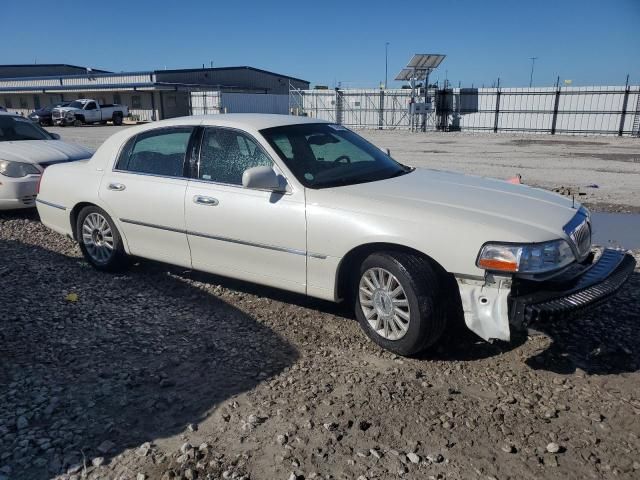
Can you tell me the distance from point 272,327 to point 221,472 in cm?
179

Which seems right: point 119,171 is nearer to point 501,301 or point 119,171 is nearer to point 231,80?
point 501,301

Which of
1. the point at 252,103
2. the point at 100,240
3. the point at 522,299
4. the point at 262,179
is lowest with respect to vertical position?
the point at 100,240

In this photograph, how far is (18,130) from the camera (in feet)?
30.5

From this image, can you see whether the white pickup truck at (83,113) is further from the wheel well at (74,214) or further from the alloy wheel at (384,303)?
the alloy wheel at (384,303)

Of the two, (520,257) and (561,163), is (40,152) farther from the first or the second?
(561,163)

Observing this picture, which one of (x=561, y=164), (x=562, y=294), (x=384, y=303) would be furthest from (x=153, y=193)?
(x=561, y=164)

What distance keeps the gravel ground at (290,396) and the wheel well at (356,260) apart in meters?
0.38

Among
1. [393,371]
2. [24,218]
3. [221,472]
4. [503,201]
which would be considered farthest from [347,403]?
[24,218]

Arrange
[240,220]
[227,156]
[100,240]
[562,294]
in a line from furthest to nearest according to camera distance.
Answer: [100,240] → [227,156] → [240,220] → [562,294]

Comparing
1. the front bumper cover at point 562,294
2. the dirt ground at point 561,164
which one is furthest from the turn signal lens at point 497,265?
the dirt ground at point 561,164

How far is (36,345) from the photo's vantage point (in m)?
4.10

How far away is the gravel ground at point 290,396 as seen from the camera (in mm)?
2801

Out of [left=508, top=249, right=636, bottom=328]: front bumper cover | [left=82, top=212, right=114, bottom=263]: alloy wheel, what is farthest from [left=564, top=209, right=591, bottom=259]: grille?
[left=82, top=212, right=114, bottom=263]: alloy wheel

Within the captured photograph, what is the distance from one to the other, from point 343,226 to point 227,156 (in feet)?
4.57
